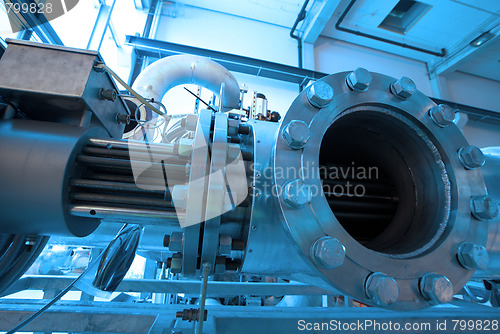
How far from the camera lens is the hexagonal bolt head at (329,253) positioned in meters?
0.35

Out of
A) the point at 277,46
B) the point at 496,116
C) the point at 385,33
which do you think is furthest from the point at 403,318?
the point at 496,116

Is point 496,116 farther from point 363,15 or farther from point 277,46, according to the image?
point 277,46

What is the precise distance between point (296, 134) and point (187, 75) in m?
1.59

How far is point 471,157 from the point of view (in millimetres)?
481

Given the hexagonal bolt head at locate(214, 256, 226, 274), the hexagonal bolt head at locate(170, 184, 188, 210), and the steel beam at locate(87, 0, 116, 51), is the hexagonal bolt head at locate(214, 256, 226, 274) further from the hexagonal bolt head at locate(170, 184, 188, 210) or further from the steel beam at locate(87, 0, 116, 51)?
the steel beam at locate(87, 0, 116, 51)

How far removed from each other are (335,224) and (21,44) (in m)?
0.68

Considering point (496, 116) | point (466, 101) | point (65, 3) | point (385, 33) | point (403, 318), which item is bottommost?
point (403, 318)

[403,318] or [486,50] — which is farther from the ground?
[486,50]

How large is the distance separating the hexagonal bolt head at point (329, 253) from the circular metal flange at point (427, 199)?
0.04ft

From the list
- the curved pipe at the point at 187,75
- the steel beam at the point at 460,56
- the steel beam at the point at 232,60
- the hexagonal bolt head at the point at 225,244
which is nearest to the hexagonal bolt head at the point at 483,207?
the hexagonal bolt head at the point at 225,244

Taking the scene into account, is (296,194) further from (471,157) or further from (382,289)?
(471,157)

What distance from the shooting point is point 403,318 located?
22.9 inches

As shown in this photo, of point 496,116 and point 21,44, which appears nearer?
point 21,44

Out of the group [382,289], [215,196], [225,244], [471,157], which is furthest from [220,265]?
[471,157]
